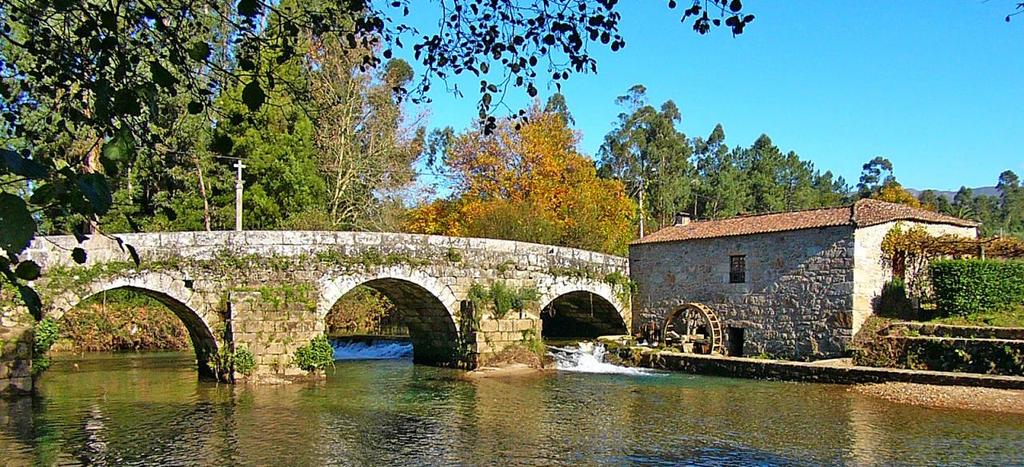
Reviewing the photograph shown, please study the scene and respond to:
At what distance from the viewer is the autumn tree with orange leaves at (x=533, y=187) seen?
2789 centimetres

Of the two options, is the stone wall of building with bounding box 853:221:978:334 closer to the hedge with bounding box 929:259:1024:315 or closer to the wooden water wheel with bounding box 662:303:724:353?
the hedge with bounding box 929:259:1024:315

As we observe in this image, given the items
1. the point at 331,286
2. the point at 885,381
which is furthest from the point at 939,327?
the point at 331,286

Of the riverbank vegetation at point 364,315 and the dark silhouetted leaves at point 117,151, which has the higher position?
the dark silhouetted leaves at point 117,151

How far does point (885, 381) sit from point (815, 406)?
101 inches

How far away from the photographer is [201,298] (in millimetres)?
14984

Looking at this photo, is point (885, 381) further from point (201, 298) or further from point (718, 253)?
point (201, 298)

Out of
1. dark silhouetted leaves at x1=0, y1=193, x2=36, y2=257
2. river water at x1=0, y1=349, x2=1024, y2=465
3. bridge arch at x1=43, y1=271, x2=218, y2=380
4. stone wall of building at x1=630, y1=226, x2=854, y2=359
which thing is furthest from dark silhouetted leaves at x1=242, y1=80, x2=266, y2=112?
stone wall of building at x1=630, y1=226, x2=854, y2=359

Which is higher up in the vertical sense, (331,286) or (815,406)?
(331,286)

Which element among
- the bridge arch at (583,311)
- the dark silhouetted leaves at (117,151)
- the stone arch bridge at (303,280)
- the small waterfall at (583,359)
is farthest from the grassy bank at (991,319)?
the dark silhouetted leaves at (117,151)

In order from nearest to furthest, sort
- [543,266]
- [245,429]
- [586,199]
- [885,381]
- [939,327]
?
1. [245,429]
2. [885,381]
3. [939,327]
4. [543,266]
5. [586,199]

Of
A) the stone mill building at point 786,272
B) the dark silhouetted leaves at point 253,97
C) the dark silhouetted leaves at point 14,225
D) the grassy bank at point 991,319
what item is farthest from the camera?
the stone mill building at point 786,272

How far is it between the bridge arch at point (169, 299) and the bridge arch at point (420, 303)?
216 centimetres

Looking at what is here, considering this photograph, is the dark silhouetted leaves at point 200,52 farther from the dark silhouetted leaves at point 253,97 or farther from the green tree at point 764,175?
the green tree at point 764,175

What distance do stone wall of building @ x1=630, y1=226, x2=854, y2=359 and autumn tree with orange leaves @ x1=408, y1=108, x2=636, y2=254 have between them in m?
6.37
